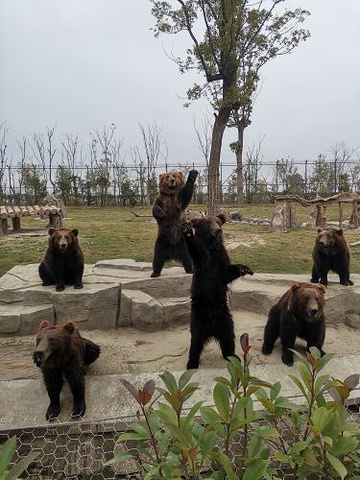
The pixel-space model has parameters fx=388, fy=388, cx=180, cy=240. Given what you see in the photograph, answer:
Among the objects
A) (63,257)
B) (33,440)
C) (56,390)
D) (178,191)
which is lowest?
(33,440)

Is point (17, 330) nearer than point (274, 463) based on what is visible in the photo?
No

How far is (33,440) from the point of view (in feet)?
9.91

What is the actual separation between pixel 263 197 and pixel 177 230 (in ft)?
70.5

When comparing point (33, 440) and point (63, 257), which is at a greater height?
point (63, 257)

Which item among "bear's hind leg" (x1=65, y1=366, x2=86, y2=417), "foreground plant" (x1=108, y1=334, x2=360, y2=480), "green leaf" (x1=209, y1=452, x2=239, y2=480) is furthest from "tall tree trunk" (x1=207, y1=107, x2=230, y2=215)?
"green leaf" (x1=209, y1=452, x2=239, y2=480)

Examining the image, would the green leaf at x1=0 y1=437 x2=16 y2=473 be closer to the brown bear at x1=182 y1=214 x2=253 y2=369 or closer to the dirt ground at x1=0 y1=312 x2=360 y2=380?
the brown bear at x1=182 y1=214 x2=253 y2=369

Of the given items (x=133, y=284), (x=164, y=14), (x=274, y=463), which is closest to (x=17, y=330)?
(x=133, y=284)

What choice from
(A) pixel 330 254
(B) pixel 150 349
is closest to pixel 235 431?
(B) pixel 150 349

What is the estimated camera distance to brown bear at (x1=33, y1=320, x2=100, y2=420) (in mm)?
3227

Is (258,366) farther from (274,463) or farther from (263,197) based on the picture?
(263,197)

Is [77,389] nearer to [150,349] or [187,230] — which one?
[150,349]

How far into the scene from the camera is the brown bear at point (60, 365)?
323 cm

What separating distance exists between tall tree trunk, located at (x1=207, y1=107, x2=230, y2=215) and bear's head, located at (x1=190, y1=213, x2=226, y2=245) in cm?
887

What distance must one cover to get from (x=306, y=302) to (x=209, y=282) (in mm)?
944
